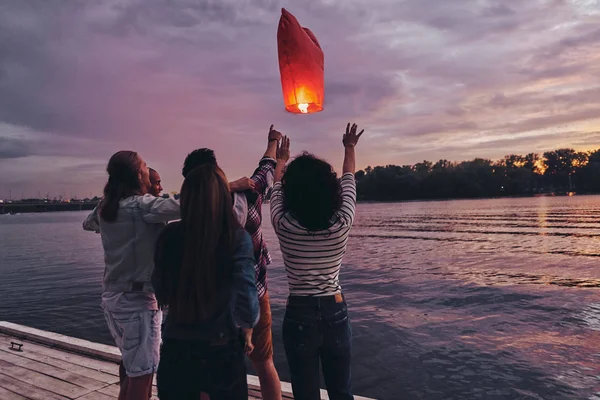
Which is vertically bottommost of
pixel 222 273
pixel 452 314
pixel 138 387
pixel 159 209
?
pixel 452 314

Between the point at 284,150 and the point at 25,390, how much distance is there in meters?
4.05

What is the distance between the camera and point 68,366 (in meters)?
5.47

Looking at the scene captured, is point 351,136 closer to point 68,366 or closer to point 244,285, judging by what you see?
point 244,285

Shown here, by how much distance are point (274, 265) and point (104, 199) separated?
61.9 ft

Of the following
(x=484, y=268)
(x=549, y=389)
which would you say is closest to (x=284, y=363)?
(x=549, y=389)

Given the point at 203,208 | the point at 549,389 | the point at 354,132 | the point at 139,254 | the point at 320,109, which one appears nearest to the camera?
the point at 203,208

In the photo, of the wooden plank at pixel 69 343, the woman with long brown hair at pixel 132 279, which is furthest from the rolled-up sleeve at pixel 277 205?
the wooden plank at pixel 69 343

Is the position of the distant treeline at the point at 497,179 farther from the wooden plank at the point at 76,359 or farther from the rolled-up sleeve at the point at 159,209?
the rolled-up sleeve at the point at 159,209

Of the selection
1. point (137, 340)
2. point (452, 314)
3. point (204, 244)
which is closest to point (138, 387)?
point (137, 340)

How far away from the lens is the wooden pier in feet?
15.4

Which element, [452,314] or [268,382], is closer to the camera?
[268,382]

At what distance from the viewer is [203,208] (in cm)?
245

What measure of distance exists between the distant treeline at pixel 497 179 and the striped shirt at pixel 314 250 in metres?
152

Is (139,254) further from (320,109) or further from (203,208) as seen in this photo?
(320,109)
